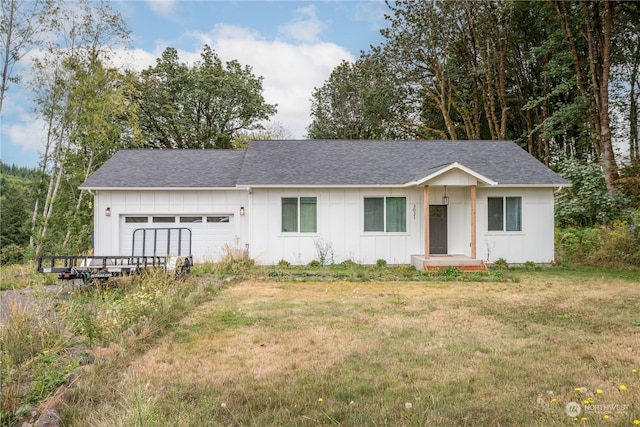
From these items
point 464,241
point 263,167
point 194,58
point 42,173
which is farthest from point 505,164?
point 194,58

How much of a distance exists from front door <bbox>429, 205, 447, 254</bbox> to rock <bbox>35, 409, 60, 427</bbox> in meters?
11.7

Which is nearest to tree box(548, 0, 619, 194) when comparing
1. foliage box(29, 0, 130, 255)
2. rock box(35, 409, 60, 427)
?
rock box(35, 409, 60, 427)

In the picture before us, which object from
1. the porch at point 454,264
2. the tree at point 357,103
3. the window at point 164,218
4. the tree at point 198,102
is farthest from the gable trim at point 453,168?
the tree at point 198,102

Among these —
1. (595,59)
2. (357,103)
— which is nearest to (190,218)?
(595,59)

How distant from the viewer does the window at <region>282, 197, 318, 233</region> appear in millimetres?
12992

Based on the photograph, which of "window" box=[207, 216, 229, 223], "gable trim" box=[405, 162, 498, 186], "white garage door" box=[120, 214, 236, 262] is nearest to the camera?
"gable trim" box=[405, 162, 498, 186]

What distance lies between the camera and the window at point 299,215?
1299 cm

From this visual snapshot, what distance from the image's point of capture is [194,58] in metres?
27.2

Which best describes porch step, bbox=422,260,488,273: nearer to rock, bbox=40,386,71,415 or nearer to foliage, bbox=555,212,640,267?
foliage, bbox=555,212,640,267

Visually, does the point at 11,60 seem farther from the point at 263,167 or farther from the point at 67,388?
the point at 67,388

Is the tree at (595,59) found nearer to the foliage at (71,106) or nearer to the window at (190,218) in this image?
the window at (190,218)

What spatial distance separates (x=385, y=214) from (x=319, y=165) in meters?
2.89

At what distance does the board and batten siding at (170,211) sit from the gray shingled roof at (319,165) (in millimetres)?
392

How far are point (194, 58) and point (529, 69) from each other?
21160mm
